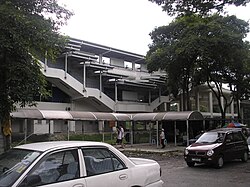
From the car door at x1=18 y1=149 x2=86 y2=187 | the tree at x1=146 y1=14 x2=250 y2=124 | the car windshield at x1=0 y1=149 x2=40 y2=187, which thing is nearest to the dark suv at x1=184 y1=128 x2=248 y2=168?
the car door at x1=18 y1=149 x2=86 y2=187

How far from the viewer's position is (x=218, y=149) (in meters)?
13.6

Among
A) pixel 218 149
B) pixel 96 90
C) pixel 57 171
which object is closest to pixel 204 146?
pixel 218 149

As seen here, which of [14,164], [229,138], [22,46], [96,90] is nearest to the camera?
[14,164]

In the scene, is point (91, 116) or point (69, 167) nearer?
point (69, 167)

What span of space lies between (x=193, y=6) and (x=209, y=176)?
20.4 feet

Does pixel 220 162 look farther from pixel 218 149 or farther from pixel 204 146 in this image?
pixel 204 146

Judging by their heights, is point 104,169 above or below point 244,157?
above

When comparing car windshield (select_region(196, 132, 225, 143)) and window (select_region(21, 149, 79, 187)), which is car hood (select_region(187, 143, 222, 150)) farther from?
window (select_region(21, 149, 79, 187))

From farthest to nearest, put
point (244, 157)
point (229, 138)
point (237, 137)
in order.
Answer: point (244, 157), point (237, 137), point (229, 138)

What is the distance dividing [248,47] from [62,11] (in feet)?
68.5

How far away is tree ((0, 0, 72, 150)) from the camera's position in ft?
26.5

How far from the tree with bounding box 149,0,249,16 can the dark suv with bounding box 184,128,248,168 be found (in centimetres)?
560

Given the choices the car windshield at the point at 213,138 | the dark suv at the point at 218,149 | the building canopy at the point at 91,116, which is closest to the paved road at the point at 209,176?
the dark suv at the point at 218,149

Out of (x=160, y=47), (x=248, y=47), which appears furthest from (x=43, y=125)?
(x=248, y=47)
